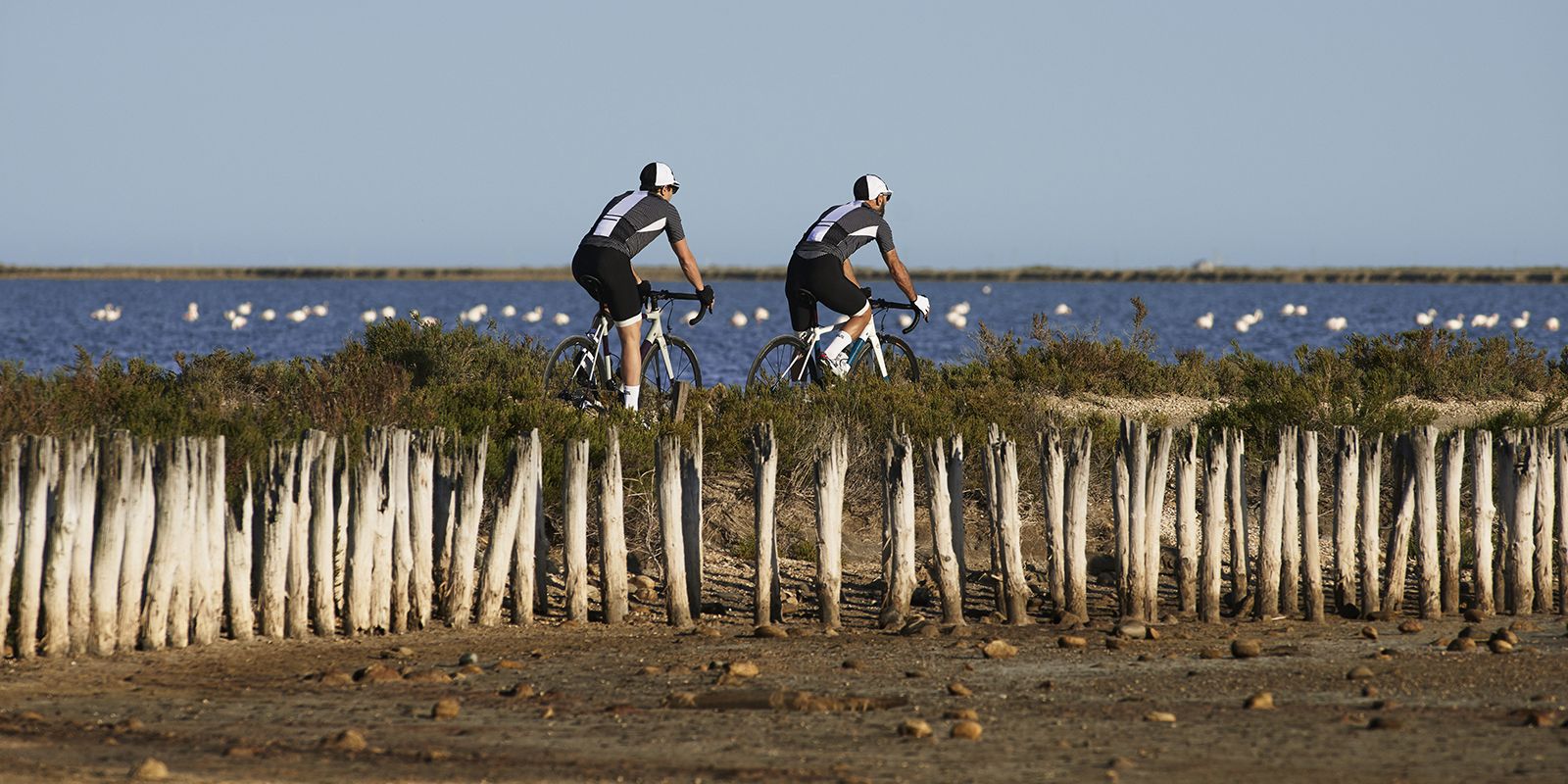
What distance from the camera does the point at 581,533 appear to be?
8.06m

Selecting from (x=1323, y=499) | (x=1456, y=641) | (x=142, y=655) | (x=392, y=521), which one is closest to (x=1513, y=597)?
→ (x=1456, y=641)

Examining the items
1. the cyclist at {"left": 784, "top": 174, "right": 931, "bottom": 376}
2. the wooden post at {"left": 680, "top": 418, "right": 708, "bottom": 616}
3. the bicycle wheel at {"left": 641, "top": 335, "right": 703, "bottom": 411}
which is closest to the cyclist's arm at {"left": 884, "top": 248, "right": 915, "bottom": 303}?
the cyclist at {"left": 784, "top": 174, "right": 931, "bottom": 376}

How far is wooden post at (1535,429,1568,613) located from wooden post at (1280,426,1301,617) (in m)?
1.11

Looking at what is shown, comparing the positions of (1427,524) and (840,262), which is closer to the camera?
(1427,524)

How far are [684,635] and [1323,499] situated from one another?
4.77 metres

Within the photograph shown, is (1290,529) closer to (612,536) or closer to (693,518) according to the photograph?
(693,518)

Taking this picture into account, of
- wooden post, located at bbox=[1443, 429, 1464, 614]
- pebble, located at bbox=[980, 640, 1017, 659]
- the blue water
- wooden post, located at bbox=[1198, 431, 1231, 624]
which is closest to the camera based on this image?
pebble, located at bbox=[980, 640, 1017, 659]

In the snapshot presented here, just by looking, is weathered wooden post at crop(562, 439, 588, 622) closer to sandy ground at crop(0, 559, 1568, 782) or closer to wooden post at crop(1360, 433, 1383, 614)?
sandy ground at crop(0, 559, 1568, 782)

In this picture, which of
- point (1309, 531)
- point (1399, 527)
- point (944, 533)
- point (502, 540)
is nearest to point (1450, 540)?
point (1399, 527)

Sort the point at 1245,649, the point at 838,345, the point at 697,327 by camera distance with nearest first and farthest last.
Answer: the point at 1245,649, the point at 838,345, the point at 697,327

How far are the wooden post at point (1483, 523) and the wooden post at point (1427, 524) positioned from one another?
187 mm

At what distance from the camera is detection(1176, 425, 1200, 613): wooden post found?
8141mm

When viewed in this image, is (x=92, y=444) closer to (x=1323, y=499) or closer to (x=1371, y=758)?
(x=1371, y=758)

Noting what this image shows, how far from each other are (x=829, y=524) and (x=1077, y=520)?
113 cm
